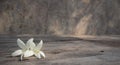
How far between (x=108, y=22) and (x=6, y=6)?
3.37 ft

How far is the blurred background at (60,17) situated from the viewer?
Result: 243cm

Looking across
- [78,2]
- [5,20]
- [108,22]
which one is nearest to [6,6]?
[5,20]

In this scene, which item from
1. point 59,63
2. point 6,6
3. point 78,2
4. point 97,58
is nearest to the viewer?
point 59,63

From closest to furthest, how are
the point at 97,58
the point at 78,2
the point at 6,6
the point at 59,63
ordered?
the point at 59,63 → the point at 97,58 → the point at 6,6 → the point at 78,2

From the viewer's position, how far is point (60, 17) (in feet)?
8.36

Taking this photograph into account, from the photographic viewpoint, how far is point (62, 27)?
2568 mm

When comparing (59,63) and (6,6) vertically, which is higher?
(6,6)

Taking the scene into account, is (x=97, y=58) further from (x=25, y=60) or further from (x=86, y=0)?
(x=86, y=0)

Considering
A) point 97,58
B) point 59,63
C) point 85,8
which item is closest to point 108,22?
point 85,8

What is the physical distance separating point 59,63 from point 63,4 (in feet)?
4.64

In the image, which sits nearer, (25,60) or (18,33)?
(25,60)

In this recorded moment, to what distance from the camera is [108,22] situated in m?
2.75

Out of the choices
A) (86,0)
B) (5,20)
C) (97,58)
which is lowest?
(97,58)

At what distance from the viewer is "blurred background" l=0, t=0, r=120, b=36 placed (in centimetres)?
243
